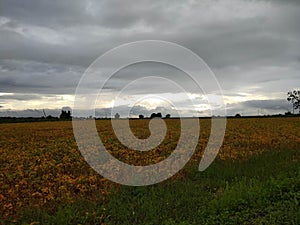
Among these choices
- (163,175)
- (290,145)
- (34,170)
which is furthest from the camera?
(290,145)

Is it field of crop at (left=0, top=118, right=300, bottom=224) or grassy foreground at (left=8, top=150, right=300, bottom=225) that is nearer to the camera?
grassy foreground at (left=8, top=150, right=300, bottom=225)

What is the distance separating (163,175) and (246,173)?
2.63m

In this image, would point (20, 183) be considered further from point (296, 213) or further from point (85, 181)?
point (296, 213)

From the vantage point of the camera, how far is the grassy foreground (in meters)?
7.51

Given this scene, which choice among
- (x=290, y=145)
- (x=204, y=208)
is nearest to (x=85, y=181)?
(x=204, y=208)

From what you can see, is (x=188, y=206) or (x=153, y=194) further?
(x=153, y=194)

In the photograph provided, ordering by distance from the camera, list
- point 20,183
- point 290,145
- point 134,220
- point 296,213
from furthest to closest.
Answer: point 290,145
point 20,183
point 134,220
point 296,213

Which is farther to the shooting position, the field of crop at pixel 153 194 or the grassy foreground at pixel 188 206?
the field of crop at pixel 153 194

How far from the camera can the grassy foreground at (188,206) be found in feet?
24.6

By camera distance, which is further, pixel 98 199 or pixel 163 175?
pixel 163 175

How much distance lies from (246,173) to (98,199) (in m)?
5.03

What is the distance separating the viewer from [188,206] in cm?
867

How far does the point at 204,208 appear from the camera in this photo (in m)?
8.37

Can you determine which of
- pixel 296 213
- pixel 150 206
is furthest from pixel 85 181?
pixel 296 213
